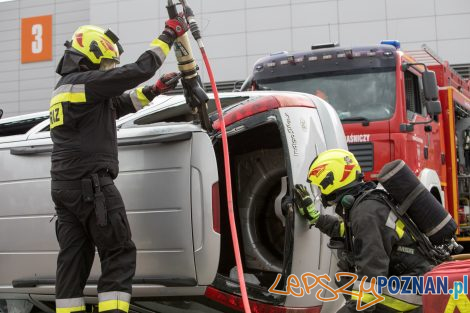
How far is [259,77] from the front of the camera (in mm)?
7520

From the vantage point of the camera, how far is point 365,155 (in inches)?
263

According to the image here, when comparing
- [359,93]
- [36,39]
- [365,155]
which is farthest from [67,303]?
[36,39]

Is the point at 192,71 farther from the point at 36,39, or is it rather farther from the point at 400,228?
the point at 36,39

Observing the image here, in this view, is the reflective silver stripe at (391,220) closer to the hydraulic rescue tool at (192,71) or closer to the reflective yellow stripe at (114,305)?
the hydraulic rescue tool at (192,71)

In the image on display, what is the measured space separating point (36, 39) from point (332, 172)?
2555cm

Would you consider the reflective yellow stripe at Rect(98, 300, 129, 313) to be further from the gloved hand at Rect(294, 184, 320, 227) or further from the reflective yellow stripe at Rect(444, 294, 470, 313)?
the reflective yellow stripe at Rect(444, 294, 470, 313)

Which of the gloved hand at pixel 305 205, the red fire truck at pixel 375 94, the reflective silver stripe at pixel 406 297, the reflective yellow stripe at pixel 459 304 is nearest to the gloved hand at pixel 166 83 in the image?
the gloved hand at pixel 305 205

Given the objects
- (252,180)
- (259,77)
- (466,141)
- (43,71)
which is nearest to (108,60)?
(252,180)

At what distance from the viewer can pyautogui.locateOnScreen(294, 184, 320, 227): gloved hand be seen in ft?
12.0

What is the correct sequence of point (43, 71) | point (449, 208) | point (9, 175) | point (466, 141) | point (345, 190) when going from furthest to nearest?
point (43, 71) → point (466, 141) → point (449, 208) → point (9, 175) → point (345, 190)

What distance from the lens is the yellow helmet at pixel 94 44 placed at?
3695 mm

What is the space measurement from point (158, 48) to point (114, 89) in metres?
0.34

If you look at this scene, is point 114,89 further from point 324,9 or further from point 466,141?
point 324,9

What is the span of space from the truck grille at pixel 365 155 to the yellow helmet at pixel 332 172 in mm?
3155
